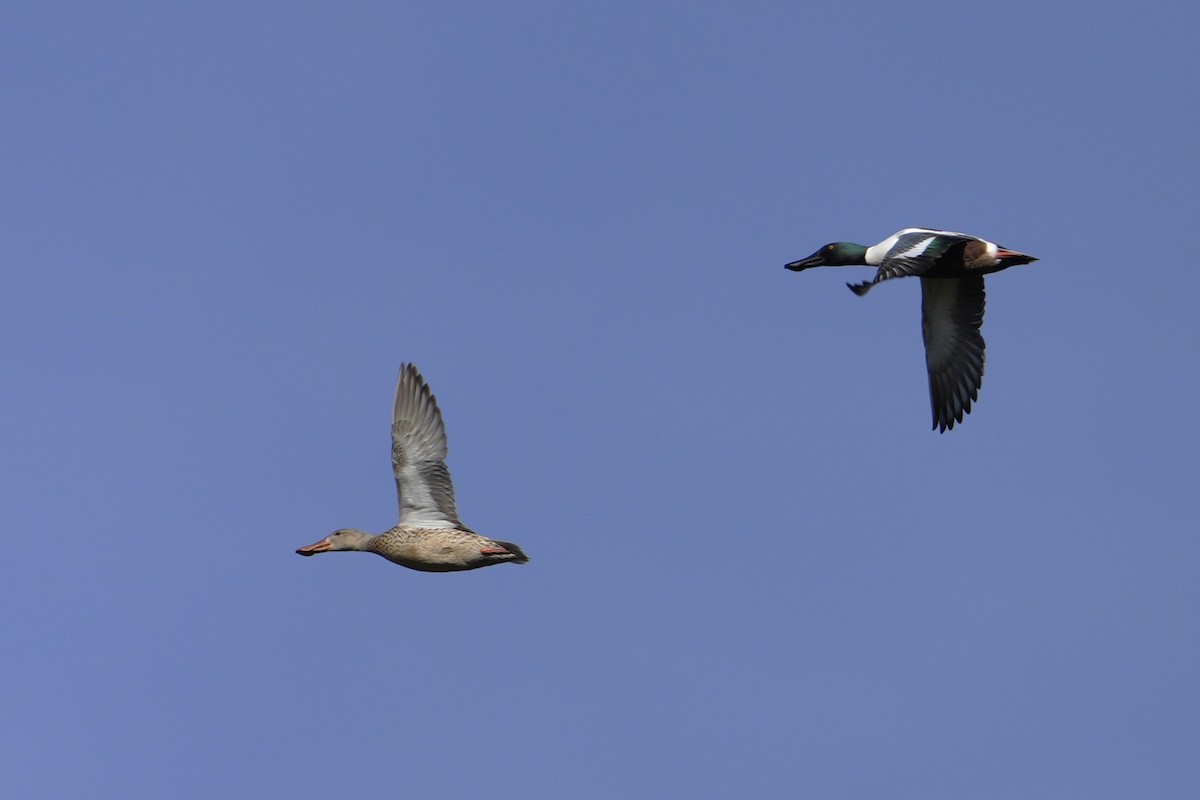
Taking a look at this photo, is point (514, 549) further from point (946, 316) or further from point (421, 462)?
point (946, 316)

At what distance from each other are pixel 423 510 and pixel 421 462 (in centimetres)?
55

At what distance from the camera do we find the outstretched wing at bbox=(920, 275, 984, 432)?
21.4 m

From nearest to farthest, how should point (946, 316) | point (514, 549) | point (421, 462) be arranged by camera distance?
1. point (514, 549)
2. point (421, 462)
3. point (946, 316)

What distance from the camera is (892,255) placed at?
1936 centimetres

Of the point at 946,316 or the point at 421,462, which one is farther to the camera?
the point at 946,316

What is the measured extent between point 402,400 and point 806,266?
5995 millimetres

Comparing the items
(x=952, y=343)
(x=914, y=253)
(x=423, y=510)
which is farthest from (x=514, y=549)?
(x=952, y=343)

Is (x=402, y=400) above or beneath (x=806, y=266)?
beneath

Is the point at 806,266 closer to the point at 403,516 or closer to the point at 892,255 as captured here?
the point at 892,255

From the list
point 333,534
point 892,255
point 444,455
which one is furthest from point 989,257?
point 333,534

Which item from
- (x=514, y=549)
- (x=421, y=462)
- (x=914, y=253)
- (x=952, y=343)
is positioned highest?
(x=914, y=253)

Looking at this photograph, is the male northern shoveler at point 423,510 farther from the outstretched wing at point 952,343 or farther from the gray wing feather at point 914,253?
the outstretched wing at point 952,343

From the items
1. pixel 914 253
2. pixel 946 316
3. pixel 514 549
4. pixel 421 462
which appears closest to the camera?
pixel 514 549

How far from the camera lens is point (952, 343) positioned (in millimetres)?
21703
